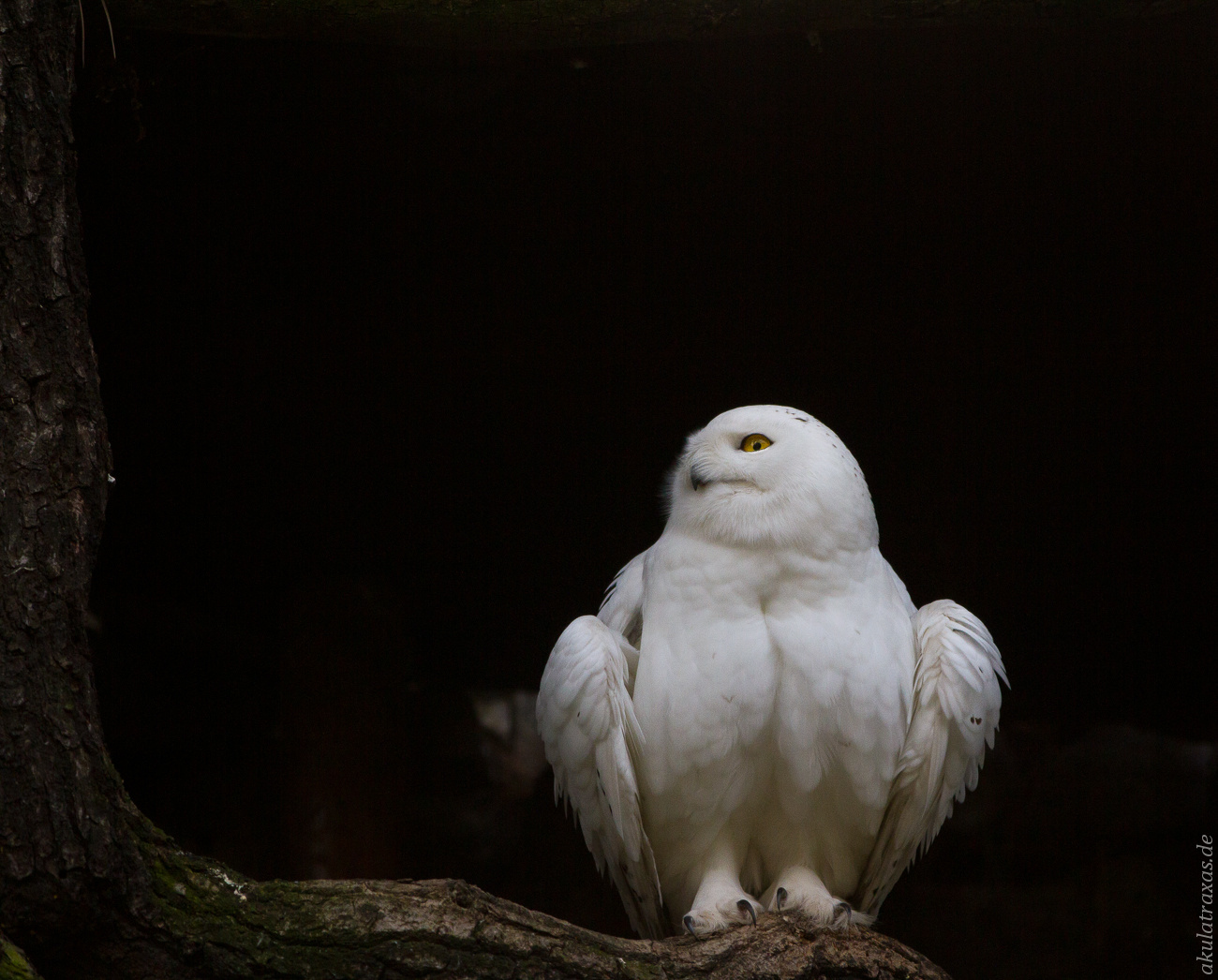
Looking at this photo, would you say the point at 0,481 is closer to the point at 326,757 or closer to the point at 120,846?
the point at 120,846

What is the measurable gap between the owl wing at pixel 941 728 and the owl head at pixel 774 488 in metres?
0.30

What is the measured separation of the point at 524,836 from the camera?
4773mm

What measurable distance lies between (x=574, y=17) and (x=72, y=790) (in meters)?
2.13

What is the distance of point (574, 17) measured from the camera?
2.85m

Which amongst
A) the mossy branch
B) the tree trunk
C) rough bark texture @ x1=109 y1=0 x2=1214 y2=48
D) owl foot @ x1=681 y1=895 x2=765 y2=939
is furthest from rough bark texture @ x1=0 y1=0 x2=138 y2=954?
owl foot @ x1=681 y1=895 x2=765 y2=939

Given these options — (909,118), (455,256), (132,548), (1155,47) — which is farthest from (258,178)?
(1155,47)

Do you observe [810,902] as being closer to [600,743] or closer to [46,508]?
[600,743]

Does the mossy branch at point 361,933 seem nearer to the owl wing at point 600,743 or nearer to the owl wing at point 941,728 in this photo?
the owl wing at point 600,743

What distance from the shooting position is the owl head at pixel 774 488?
252 centimetres

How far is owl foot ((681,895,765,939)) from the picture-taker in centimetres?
246

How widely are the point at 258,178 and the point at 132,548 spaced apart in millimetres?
1815

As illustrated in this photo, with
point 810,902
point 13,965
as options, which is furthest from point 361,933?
point 810,902

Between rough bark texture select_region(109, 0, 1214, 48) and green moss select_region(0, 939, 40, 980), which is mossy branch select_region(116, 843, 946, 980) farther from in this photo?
rough bark texture select_region(109, 0, 1214, 48)

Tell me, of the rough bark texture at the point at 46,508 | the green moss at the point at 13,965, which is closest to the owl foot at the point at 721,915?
the rough bark texture at the point at 46,508
